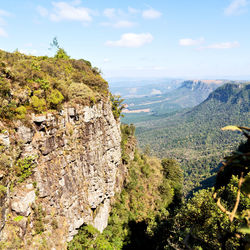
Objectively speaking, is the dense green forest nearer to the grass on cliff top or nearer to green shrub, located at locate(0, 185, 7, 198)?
green shrub, located at locate(0, 185, 7, 198)

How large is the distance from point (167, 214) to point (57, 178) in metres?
18.9

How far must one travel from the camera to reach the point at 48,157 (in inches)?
679

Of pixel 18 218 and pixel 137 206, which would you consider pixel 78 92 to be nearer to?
pixel 18 218

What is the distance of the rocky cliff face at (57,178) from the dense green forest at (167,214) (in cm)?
343

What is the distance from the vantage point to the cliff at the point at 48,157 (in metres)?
14.4

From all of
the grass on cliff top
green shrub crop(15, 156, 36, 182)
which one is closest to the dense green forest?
green shrub crop(15, 156, 36, 182)

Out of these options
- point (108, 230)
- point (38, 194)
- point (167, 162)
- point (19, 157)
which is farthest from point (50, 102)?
point (167, 162)

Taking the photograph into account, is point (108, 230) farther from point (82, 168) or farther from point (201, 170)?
point (201, 170)

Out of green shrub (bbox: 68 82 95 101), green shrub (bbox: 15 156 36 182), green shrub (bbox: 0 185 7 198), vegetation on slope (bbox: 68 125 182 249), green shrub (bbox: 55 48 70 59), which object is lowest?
vegetation on slope (bbox: 68 125 182 249)

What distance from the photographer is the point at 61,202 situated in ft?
60.7

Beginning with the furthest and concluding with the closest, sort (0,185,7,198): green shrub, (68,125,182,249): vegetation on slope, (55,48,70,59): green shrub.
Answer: (55,48,70,59): green shrub
(68,125,182,249): vegetation on slope
(0,185,7,198): green shrub

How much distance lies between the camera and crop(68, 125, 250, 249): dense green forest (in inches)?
272

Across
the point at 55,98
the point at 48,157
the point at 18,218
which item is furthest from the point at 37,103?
the point at 18,218

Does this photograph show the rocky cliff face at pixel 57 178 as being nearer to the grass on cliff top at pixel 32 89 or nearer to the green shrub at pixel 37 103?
the green shrub at pixel 37 103
